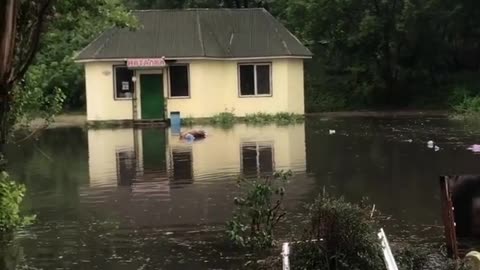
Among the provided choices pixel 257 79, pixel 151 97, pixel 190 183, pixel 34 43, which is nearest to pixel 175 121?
pixel 151 97

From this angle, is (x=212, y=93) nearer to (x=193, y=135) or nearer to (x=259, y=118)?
(x=259, y=118)

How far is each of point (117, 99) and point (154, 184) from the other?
634 inches

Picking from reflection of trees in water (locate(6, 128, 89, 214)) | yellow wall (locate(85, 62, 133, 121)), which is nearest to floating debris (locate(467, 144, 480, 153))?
reflection of trees in water (locate(6, 128, 89, 214))

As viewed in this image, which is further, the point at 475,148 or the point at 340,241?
the point at 475,148

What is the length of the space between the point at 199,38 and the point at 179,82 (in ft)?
6.32

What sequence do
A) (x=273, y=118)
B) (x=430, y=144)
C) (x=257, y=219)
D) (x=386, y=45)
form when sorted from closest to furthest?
(x=257, y=219)
(x=430, y=144)
(x=273, y=118)
(x=386, y=45)

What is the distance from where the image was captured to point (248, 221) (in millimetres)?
8898

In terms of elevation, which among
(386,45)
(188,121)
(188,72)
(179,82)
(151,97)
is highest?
(386,45)

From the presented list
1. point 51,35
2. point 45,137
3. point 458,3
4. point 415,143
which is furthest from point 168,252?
point 458,3

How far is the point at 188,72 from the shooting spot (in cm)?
2878

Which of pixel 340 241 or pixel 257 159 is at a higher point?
pixel 340 241

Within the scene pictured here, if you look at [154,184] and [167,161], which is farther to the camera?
[167,161]

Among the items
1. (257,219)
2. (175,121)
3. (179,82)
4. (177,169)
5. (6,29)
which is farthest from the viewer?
(179,82)

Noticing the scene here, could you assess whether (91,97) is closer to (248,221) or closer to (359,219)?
(248,221)
